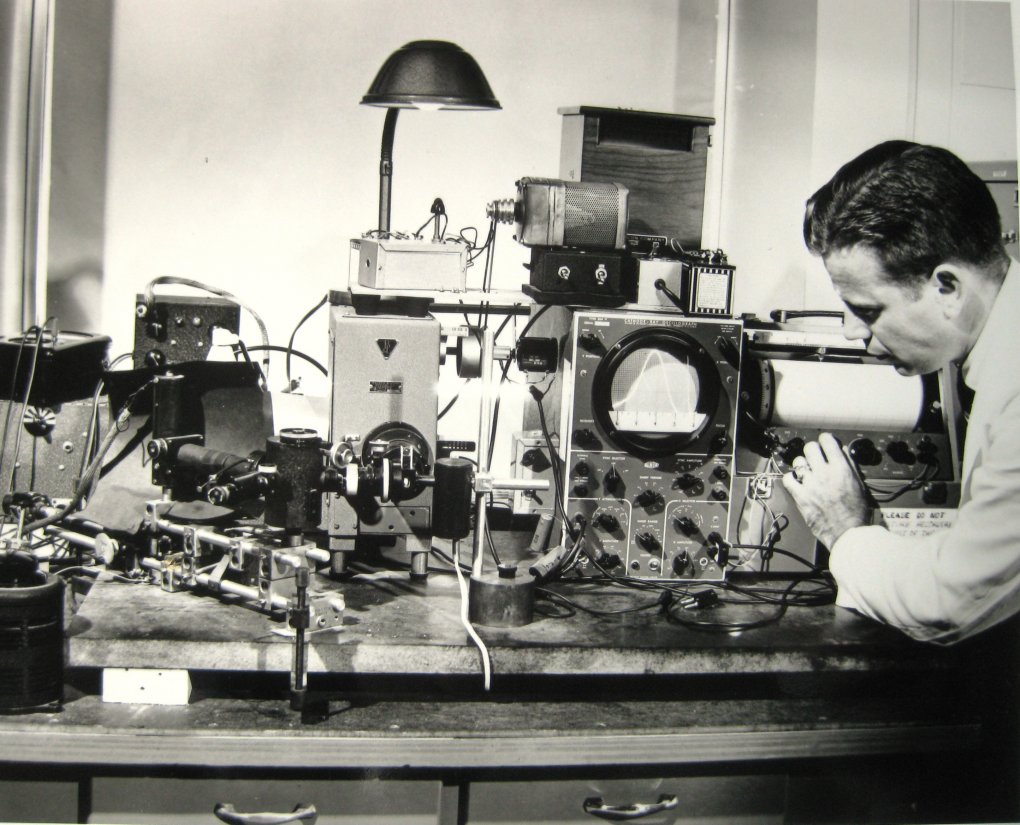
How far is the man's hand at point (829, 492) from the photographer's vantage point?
176cm

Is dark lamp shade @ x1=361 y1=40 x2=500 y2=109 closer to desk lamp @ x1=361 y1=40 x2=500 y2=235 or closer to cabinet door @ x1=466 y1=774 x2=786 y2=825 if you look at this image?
desk lamp @ x1=361 y1=40 x2=500 y2=235

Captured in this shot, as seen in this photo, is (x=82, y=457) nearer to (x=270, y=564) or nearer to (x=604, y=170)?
(x=270, y=564)

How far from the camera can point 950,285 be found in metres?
1.67

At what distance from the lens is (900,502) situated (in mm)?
2035

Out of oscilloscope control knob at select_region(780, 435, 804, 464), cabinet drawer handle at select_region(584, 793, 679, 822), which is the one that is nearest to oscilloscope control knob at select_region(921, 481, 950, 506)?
oscilloscope control knob at select_region(780, 435, 804, 464)

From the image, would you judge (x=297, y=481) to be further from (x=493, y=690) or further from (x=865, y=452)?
(x=865, y=452)

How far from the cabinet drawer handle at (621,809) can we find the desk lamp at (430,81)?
3.74 feet

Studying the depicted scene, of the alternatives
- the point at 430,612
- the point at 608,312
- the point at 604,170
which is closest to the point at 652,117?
the point at 604,170

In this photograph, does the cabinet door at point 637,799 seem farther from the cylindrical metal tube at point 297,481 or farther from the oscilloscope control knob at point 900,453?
the oscilloscope control knob at point 900,453

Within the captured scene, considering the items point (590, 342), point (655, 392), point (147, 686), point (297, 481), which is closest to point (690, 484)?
point (655, 392)

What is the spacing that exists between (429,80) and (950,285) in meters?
1.05

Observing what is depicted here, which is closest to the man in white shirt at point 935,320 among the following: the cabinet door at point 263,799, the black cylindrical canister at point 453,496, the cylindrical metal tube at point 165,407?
the black cylindrical canister at point 453,496

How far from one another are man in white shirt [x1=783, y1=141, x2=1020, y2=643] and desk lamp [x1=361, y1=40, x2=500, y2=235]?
73 cm

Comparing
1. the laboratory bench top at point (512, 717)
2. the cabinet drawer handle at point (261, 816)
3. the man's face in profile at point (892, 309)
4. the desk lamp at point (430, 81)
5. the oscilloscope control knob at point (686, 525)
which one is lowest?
the cabinet drawer handle at point (261, 816)
